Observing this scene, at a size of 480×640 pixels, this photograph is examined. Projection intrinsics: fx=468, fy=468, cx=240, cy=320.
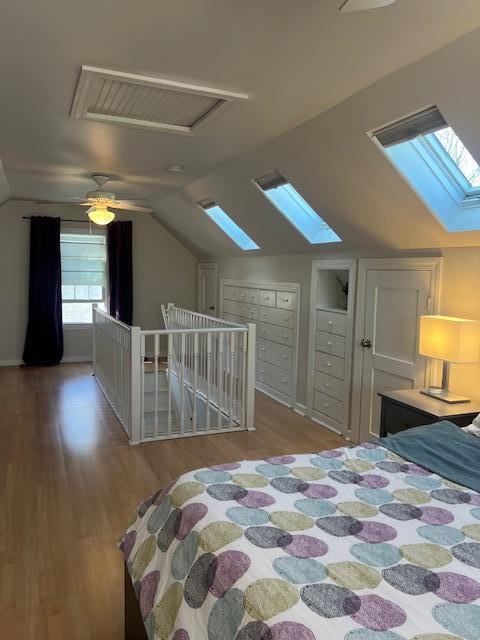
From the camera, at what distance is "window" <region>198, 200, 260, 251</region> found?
5.93 metres

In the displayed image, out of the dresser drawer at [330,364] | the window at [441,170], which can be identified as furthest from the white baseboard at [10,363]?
the window at [441,170]

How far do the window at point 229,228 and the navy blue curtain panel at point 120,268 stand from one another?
6.32 feet

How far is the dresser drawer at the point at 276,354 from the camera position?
5.23 metres

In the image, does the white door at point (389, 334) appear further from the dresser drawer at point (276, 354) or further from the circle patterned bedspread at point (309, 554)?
the circle patterned bedspread at point (309, 554)

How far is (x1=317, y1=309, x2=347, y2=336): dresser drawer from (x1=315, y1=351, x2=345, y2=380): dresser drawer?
25 centimetres

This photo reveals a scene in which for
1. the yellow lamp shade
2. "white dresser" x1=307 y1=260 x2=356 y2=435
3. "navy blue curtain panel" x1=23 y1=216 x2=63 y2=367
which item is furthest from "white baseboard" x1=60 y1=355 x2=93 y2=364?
the yellow lamp shade

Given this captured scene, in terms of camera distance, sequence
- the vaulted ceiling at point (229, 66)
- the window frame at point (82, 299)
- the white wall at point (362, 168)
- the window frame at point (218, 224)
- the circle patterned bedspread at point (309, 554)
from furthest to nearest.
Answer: the window frame at point (82, 299) < the window frame at point (218, 224) < the white wall at point (362, 168) < the vaulted ceiling at point (229, 66) < the circle patterned bedspread at point (309, 554)

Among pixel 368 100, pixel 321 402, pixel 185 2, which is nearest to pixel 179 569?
pixel 185 2

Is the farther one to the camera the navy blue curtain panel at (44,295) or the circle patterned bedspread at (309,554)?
the navy blue curtain panel at (44,295)

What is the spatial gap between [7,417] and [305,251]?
11.1 ft

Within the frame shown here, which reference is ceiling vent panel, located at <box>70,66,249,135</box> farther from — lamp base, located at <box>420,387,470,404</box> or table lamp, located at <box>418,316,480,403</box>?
lamp base, located at <box>420,387,470,404</box>

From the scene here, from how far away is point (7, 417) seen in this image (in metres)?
4.57

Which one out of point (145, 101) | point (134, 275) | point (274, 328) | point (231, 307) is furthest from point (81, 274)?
point (145, 101)

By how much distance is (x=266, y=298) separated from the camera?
5672 millimetres
